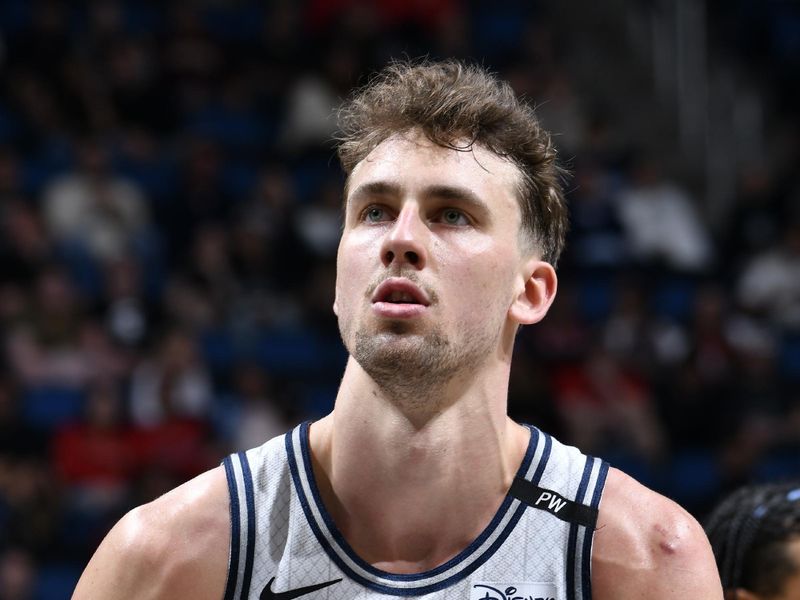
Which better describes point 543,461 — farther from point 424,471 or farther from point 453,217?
point 453,217

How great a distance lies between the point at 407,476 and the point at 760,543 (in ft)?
3.99

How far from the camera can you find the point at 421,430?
9.68 feet

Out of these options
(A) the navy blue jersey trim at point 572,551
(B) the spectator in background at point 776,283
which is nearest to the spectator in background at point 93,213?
(B) the spectator in background at point 776,283

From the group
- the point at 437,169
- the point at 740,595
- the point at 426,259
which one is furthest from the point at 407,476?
the point at 740,595

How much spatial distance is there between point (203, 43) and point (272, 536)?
893 centimetres

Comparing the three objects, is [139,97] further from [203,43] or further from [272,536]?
[272,536]

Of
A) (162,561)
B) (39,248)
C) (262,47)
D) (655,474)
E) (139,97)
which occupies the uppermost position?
(262,47)

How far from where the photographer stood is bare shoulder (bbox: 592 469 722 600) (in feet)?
9.30

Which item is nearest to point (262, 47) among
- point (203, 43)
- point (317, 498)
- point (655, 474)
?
point (203, 43)

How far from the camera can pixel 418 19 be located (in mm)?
11844

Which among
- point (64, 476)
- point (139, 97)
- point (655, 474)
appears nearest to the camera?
point (64, 476)

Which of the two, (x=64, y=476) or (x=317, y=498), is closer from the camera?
(x=317, y=498)

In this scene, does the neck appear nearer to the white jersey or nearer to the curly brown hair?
the white jersey

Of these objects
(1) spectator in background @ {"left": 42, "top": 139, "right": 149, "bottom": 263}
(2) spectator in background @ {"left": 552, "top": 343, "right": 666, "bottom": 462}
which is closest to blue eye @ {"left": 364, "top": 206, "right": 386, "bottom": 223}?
(2) spectator in background @ {"left": 552, "top": 343, "right": 666, "bottom": 462}
